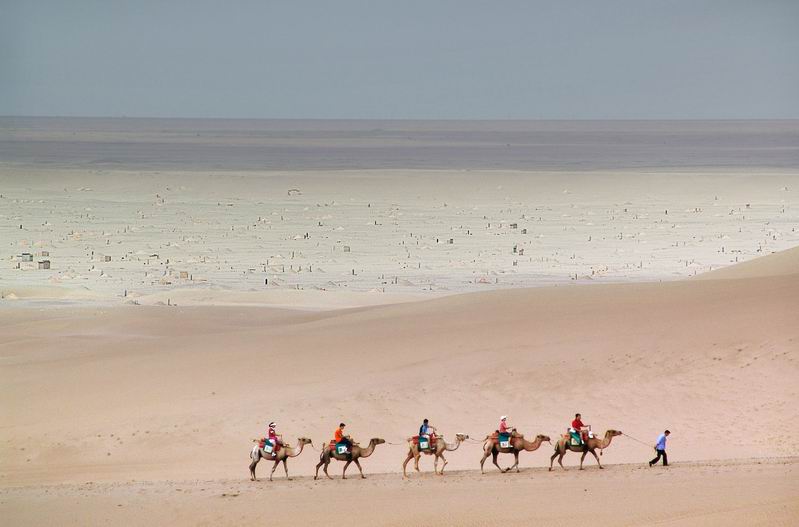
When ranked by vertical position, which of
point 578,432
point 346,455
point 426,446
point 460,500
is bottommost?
point 460,500

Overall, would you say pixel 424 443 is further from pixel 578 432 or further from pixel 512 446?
pixel 578 432

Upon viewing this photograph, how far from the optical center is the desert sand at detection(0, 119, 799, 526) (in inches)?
639

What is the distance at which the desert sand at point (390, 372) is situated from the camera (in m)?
16.2

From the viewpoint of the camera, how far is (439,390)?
71.8 feet

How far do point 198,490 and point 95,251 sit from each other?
30.1 meters

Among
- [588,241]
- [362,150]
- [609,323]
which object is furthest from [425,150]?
[609,323]

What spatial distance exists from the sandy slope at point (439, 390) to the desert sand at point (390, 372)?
2.0 inches

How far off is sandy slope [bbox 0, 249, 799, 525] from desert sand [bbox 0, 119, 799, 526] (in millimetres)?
52

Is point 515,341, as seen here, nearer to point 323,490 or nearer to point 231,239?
point 323,490

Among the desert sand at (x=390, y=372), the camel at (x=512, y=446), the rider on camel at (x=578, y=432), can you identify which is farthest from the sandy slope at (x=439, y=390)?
the rider on camel at (x=578, y=432)

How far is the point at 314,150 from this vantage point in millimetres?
129625

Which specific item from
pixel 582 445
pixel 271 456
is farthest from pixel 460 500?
pixel 271 456

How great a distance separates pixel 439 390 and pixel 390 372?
1.30 metres

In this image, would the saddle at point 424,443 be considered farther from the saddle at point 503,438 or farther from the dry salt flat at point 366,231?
the dry salt flat at point 366,231
